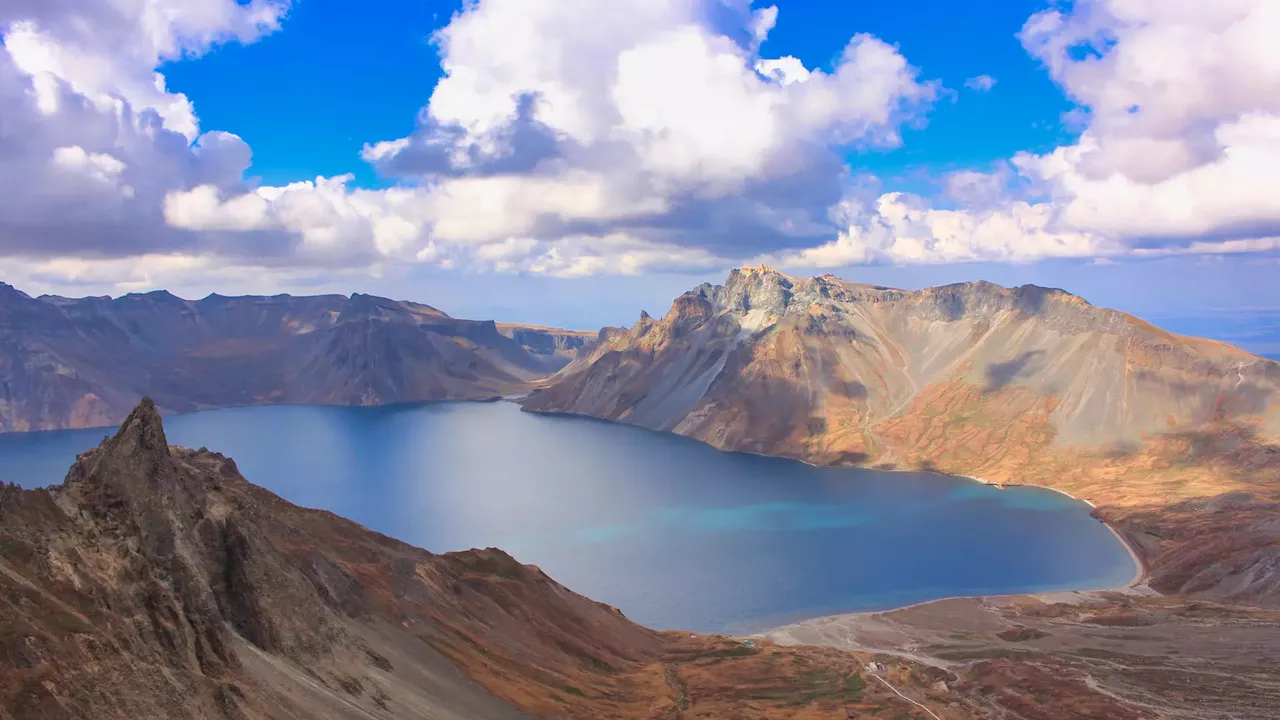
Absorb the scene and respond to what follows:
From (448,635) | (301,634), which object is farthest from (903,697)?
(301,634)

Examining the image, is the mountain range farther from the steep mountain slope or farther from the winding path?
the winding path

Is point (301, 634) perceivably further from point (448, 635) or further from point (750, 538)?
point (750, 538)

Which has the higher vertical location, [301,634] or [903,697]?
[301,634]

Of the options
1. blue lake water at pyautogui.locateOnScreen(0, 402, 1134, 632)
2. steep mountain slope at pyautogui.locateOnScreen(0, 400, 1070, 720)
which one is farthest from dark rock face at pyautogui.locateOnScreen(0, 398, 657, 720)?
blue lake water at pyautogui.locateOnScreen(0, 402, 1134, 632)

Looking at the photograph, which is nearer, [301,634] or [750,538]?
[301,634]

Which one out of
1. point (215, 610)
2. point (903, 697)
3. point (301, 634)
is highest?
point (215, 610)

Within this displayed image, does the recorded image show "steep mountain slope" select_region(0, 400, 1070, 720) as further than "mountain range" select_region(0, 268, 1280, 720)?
No

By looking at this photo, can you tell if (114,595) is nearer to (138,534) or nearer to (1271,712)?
(138,534)

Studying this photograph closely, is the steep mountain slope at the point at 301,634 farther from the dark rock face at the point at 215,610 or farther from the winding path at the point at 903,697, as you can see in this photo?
the winding path at the point at 903,697
